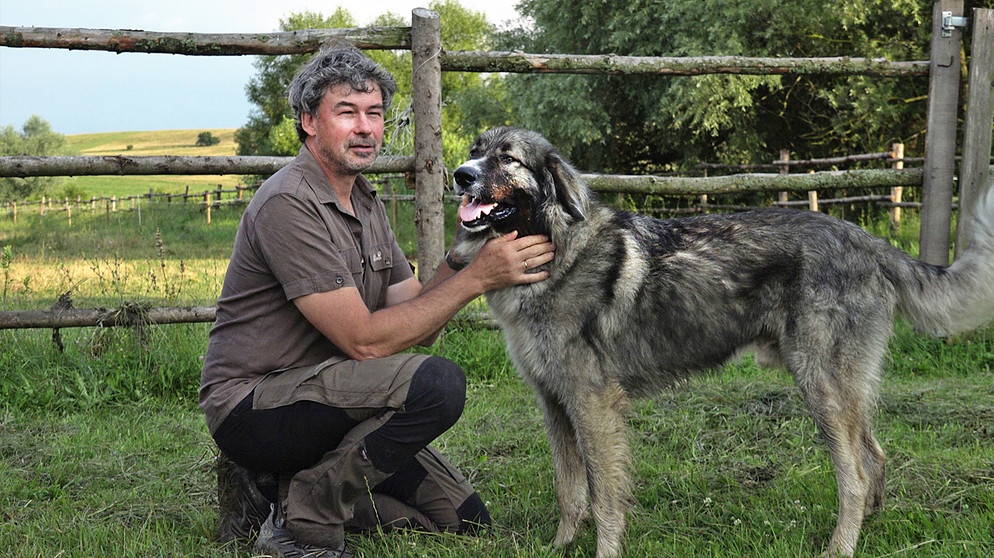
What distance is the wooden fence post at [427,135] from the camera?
5188 millimetres

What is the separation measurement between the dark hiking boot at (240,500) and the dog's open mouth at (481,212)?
128cm

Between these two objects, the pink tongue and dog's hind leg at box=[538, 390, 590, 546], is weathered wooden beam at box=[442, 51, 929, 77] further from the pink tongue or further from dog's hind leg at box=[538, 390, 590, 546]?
dog's hind leg at box=[538, 390, 590, 546]

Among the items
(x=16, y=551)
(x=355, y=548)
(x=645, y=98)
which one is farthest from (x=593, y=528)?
(x=645, y=98)

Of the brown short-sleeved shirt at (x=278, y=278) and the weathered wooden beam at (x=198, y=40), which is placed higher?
the weathered wooden beam at (x=198, y=40)

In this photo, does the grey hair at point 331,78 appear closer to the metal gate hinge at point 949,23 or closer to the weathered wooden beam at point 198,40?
the weathered wooden beam at point 198,40

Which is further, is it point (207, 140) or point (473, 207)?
point (207, 140)

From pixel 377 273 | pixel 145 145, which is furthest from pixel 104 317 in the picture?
pixel 145 145

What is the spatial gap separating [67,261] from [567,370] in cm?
676

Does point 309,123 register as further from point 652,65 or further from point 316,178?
point 652,65

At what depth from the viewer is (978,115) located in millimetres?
5777

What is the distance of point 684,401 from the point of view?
4695 mm

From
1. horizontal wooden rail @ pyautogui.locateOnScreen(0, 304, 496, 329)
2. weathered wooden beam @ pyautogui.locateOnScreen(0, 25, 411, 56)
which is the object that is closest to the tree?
horizontal wooden rail @ pyautogui.locateOnScreen(0, 304, 496, 329)

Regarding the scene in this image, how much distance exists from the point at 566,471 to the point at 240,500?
4.31 feet

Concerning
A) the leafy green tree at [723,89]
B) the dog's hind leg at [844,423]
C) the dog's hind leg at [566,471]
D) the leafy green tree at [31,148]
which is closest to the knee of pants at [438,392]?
the dog's hind leg at [566,471]
